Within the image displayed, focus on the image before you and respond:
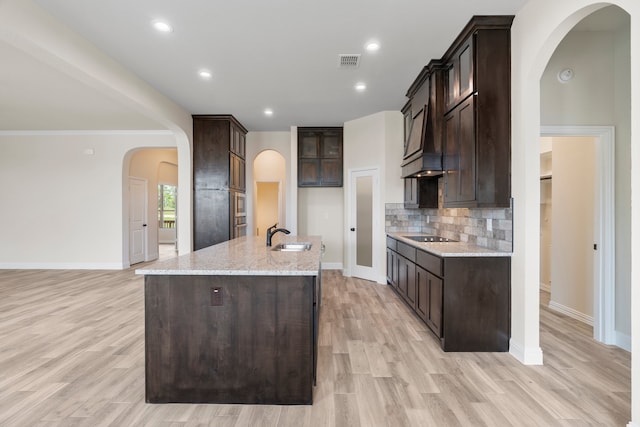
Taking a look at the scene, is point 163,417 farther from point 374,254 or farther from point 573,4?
point 374,254

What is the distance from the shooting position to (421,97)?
423 cm

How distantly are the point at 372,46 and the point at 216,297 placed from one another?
2.86 m

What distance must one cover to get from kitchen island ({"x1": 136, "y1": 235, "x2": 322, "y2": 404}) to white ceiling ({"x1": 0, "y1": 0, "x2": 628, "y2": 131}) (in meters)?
2.21

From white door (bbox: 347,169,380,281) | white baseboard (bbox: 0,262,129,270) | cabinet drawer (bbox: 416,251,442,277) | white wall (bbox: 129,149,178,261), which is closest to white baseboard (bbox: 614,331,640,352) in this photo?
cabinet drawer (bbox: 416,251,442,277)

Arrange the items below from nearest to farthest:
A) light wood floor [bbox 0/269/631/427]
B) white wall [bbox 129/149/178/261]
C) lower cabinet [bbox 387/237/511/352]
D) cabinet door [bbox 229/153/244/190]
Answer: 1. light wood floor [bbox 0/269/631/427]
2. lower cabinet [bbox 387/237/511/352]
3. cabinet door [bbox 229/153/244/190]
4. white wall [bbox 129/149/178/261]

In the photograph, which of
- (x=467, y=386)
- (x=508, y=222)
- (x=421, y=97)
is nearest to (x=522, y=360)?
(x=467, y=386)

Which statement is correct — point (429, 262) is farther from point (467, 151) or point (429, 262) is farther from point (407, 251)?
point (467, 151)

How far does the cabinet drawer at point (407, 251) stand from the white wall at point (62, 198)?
5.12 meters

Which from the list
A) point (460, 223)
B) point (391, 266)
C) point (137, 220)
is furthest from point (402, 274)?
point (137, 220)

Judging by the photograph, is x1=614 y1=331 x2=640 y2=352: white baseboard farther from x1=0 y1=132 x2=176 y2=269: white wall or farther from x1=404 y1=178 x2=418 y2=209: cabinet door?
x1=0 y1=132 x2=176 y2=269: white wall

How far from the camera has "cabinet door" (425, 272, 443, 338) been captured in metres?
3.03

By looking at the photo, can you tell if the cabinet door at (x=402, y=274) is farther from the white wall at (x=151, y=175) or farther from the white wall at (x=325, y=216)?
the white wall at (x=151, y=175)

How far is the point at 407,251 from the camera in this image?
4.16 metres

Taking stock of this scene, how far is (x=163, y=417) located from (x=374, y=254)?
426 centimetres
